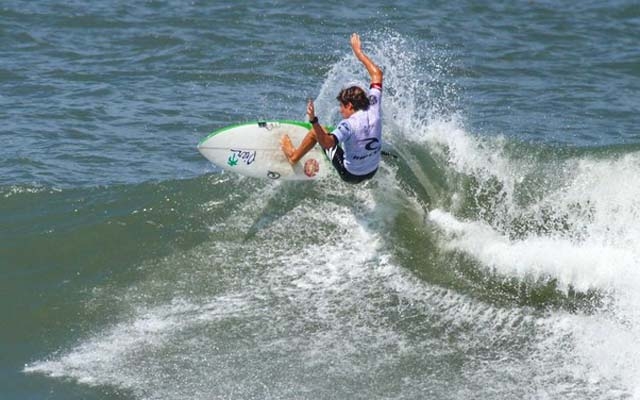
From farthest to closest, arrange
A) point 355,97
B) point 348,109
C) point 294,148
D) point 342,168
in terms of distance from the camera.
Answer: point 294,148 → point 342,168 → point 348,109 → point 355,97

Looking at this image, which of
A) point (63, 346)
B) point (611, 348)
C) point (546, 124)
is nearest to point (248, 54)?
point (546, 124)

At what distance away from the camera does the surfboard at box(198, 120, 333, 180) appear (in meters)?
11.1

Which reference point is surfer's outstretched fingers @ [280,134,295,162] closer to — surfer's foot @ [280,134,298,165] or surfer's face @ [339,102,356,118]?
surfer's foot @ [280,134,298,165]

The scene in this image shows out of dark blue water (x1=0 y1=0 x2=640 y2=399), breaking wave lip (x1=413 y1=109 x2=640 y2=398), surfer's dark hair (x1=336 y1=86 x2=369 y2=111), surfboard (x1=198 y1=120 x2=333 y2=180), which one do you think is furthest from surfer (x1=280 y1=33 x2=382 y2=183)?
breaking wave lip (x1=413 y1=109 x2=640 y2=398)

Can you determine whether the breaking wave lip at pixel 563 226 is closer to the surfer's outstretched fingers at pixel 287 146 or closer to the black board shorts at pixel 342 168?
the black board shorts at pixel 342 168

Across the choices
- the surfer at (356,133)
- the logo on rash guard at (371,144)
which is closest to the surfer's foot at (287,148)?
the surfer at (356,133)

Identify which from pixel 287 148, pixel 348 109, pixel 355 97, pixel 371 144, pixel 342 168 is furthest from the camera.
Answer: pixel 287 148

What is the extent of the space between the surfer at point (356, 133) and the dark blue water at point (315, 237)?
2.68 feet

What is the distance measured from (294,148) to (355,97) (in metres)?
1.54

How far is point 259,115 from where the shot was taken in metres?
14.6

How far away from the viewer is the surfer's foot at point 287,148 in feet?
36.3

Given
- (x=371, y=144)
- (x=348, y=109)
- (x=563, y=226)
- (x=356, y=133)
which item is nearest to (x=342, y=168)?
(x=371, y=144)

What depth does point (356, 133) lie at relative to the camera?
9938 millimetres

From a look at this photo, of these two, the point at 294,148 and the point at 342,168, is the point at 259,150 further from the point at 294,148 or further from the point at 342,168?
the point at 342,168
